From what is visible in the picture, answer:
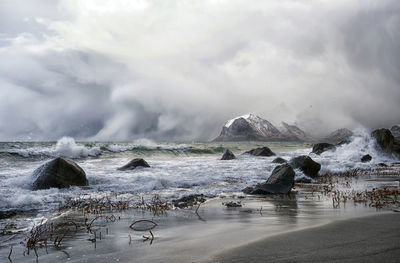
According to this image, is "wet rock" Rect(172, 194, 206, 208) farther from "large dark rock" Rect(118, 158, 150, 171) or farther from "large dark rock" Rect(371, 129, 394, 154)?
"large dark rock" Rect(371, 129, 394, 154)

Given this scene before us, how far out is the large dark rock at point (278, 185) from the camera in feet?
25.6

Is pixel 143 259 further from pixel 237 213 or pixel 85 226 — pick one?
pixel 237 213

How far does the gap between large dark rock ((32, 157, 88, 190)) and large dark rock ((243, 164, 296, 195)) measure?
17.6ft

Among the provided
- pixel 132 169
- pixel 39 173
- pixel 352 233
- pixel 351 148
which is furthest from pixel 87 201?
pixel 351 148

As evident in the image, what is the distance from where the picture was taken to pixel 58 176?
345 inches

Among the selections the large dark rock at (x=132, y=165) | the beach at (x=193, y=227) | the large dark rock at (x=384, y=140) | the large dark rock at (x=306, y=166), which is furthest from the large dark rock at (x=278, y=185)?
the large dark rock at (x=384, y=140)

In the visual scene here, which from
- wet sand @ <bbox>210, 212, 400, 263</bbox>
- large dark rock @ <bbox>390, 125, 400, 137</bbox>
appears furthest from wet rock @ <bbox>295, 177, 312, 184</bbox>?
Result: large dark rock @ <bbox>390, 125, 400, 137</bbox>

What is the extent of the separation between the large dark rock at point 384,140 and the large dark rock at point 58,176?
2391 cm

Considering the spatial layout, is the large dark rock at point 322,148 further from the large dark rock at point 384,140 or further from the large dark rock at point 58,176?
the large dark rock at point 58,176

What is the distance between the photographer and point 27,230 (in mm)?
4379

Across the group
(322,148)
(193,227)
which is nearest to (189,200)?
(193,227)

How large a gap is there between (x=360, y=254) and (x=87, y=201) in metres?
5.93

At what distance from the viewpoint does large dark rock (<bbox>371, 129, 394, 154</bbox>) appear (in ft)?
77.8

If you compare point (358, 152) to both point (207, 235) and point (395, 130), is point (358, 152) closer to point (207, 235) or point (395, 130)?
point (207, 235)
